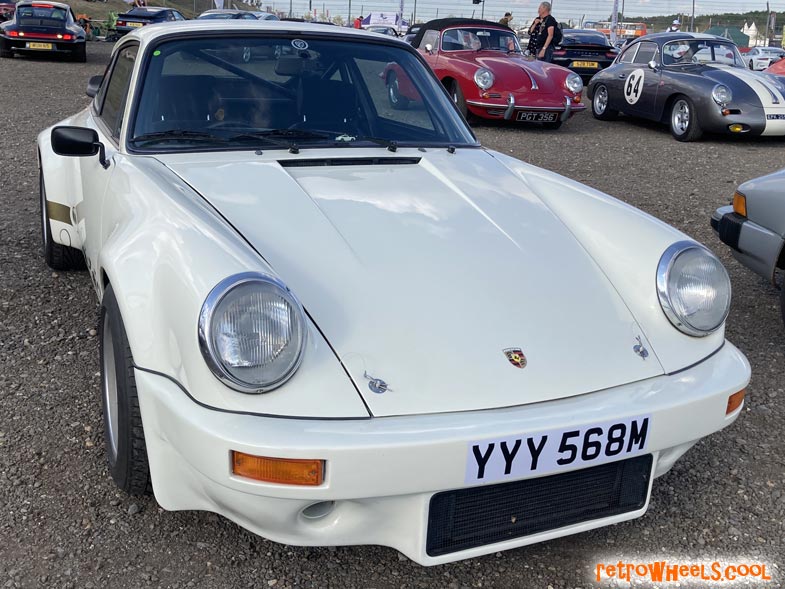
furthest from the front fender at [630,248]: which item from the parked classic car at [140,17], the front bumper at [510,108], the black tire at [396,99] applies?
the parked classic car at [140,17]

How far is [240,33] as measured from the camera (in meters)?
3.10

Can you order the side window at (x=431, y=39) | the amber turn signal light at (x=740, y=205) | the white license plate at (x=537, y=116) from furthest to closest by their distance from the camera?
the side window at (x=431, y=39) < the white license plate at (x=537, y=116) < the amber turn signal light at (x=740, y=205)

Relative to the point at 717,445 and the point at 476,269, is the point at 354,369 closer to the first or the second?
the point at 476,269

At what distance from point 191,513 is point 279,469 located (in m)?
0.69

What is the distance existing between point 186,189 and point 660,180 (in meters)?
5.65

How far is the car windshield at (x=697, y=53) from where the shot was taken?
31.1ft

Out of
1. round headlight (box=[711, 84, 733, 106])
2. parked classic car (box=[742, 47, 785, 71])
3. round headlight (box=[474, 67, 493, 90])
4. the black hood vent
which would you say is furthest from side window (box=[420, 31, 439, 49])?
parked classic car (box=[742, 47, 785, 71])

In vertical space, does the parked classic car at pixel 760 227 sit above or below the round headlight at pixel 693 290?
below

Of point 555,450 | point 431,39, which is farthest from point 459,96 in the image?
point 555,450

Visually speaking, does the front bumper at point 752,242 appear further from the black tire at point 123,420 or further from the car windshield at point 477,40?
the car windshield at point 477,40

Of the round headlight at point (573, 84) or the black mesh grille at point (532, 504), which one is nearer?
the black mesh grille at point (532, 504)
